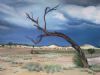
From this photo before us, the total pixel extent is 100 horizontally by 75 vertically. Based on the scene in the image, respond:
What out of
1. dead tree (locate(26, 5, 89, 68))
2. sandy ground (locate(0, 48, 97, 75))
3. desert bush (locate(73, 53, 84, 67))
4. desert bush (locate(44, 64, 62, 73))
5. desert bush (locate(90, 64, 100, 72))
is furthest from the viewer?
desert bush (locate(73, 53, 84, 67))

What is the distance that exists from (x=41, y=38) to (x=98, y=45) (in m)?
1.70

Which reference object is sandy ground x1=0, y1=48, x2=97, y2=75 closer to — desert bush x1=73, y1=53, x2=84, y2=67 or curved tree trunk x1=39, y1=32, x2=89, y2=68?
desert bush x1=73, y1=53, x2=84, y2=67

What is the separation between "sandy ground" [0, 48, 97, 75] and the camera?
320 inches

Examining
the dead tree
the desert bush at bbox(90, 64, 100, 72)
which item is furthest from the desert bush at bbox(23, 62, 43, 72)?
the desert bush at bbox(90, 64, 100, 72)

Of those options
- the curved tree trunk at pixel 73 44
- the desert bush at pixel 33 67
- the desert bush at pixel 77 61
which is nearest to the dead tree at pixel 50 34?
the curved tree trunk at pixel 73 44

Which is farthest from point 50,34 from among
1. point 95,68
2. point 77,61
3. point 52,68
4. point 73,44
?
point 95,68

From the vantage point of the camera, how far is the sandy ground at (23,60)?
26.7 feet

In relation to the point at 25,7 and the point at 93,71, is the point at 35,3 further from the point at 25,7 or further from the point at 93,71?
the point at 93,71

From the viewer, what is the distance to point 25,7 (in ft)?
29.7

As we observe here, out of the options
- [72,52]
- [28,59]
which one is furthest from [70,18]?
[28,59]

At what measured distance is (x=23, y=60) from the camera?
9.20 metres

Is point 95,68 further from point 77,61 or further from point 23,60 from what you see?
point 23,60

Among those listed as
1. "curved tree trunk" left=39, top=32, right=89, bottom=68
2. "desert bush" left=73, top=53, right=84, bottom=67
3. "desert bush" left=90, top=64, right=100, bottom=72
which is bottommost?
"desert bush" left=90, top=64, right=100, bottom=72

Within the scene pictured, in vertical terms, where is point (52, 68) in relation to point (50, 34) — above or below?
below
